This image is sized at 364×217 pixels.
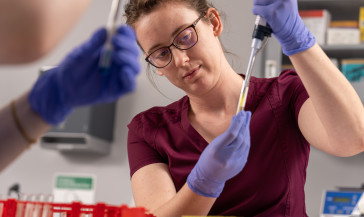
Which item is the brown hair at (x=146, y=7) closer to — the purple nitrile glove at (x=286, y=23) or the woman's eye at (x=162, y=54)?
the woman's eye at (x=162, y=54)

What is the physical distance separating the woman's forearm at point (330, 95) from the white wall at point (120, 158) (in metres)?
1.66

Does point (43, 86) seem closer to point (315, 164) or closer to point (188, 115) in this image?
point (188, 115)

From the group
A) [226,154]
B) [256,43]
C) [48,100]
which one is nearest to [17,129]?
[48,100]

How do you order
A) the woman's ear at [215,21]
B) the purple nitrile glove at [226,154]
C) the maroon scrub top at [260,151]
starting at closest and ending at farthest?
the purple nitrile glove at [226,154], the maroon scrub top at [260,151], the woman's ear at [215,21]

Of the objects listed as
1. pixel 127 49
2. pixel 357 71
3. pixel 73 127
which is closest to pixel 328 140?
pixel 127 49

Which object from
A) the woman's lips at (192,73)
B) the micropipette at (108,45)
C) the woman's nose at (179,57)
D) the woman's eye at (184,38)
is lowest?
the micropipette at (108,45)

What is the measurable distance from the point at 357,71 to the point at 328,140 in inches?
65.7

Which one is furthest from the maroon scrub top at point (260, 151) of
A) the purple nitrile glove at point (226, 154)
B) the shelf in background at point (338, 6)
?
the shelf in background at point (338, 6)

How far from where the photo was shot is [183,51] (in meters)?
1.41

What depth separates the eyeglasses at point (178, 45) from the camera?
142cm

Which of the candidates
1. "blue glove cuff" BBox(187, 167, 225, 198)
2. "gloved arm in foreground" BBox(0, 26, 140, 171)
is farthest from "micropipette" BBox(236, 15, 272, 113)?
"gloved arm in foreground" BBox(0, 26, 140, 171)

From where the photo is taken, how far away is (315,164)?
304 cm

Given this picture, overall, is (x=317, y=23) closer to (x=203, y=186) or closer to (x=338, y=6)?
(x=338, y=6)

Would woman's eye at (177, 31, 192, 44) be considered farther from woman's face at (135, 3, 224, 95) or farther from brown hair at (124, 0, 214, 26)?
brown hair at (124, 0, 214, 26)
